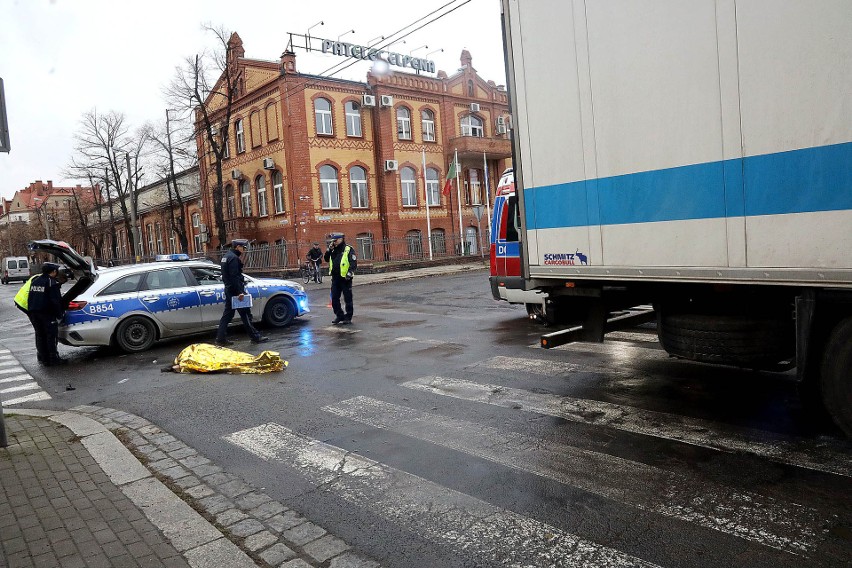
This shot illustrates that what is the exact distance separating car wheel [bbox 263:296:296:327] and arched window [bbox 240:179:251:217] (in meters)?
28.0

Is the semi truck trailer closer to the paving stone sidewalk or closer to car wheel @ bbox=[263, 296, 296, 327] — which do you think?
the paving stone sidewalk

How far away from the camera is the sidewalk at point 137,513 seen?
3.41 metres

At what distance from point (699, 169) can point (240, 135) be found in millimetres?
38600

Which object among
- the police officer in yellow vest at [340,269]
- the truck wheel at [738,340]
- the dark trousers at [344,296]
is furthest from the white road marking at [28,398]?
the truck wheel at [738,340]

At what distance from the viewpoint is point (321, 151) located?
115 feet

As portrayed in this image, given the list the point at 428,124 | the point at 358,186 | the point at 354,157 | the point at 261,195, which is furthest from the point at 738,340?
the point at 428,124

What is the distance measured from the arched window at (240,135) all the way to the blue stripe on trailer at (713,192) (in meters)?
36.5

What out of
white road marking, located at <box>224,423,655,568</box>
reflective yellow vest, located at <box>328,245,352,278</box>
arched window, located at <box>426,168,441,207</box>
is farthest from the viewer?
arched window, located at <box>426,168,441,207</box>

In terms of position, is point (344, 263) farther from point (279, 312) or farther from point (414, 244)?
point (414, 244)

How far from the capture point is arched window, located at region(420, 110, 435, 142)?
39812 mm

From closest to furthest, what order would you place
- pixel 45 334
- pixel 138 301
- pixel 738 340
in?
pixel 738 340 < pixel 45 334 < pixel 138 301

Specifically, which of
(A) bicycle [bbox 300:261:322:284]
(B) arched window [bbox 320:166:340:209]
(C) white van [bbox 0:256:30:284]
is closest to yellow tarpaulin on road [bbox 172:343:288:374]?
(A) bicycle [bbox 300:261:322:284]

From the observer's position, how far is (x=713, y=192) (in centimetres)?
450

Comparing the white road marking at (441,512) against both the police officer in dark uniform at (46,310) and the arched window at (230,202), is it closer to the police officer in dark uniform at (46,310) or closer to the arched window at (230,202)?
the police officer in dark uniform at (46,310)
